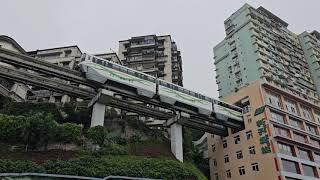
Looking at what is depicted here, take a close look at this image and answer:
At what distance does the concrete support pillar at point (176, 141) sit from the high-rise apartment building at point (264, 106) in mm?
9205

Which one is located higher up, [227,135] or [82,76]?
[82,76]

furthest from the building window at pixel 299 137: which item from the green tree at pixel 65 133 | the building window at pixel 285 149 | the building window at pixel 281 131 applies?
the green tree at pixel 65 133

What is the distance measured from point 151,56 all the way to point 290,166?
4069 centimetres

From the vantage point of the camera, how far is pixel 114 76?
41.9 metres

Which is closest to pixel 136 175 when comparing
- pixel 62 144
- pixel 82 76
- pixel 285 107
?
pixel 62 144

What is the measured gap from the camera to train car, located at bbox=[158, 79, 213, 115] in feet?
150

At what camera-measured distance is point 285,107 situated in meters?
52.3

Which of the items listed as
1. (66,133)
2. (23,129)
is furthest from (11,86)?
(23,129)

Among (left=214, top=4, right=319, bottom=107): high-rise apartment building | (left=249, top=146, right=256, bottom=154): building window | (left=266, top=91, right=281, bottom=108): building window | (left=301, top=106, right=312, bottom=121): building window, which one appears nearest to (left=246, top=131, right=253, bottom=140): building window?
(left=249, top=146, right=256, bottom=154): building window

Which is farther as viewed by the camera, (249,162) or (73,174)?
(249,162)

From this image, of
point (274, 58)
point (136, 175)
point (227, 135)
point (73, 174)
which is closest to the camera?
point (73, 174)

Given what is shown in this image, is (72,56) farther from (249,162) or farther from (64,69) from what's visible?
(249,162)

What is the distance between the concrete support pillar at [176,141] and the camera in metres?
44.4

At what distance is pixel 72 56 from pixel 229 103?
33764 mm
